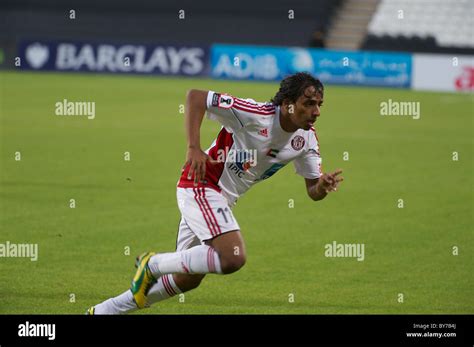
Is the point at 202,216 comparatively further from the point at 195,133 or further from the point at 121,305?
the point at 121,305

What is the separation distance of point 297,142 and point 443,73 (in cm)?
2953

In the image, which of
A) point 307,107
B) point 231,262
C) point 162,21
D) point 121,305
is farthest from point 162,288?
point 162,21

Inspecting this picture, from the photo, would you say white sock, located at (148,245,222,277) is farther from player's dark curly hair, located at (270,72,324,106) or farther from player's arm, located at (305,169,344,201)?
player's dark curly hair, located at (270,72,324,106)

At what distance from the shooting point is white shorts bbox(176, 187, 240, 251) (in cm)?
723

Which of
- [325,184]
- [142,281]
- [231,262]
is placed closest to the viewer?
[231,262]

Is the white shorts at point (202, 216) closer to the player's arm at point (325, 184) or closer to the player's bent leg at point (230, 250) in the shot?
the player's bent leg at point (230, 250)

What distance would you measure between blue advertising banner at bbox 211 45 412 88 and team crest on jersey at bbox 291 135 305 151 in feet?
93.4

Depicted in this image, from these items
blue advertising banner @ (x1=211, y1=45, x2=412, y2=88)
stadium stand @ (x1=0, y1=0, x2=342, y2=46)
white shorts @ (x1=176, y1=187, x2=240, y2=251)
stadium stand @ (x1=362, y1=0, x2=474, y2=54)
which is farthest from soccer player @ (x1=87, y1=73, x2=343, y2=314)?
stadium stand @ (x1=0, y1=0, x2=342, y2=46)

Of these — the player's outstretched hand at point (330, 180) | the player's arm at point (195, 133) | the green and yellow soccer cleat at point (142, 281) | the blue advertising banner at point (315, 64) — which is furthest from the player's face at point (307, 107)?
the blue advertising banner at point (315, 64)

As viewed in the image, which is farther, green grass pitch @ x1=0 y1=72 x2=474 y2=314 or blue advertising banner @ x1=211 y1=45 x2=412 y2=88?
blue advertising banner @ x1=211 y1=45 x2=412 y2=88

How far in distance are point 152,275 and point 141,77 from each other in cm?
3117

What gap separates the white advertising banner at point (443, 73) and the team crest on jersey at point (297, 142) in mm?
28630

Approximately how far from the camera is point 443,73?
119ft

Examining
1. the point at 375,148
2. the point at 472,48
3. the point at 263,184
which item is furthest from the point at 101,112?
the point at 472,48
